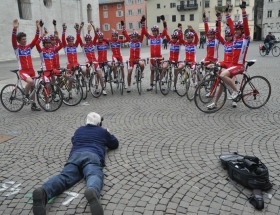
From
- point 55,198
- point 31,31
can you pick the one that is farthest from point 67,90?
point 31,31

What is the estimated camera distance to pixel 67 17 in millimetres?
43562

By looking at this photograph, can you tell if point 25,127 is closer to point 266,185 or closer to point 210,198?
point 210,198

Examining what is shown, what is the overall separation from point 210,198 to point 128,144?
85.8 inches

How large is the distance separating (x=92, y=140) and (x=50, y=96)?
4149 mm

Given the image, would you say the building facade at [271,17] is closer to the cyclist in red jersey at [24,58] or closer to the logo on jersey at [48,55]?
the logo on jersey at [48,55]

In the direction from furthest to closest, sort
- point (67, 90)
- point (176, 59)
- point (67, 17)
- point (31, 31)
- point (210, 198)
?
point (67, 17) → point (31, 31) → point (176, 59) → point (67, 90) → point (210, 198)

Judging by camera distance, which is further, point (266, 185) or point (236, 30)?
point (236, 30)

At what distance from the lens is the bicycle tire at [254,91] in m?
7.08

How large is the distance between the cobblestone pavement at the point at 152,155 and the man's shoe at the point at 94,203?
0.26 meters

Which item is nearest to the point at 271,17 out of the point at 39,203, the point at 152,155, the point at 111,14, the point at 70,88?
the point at 111,14

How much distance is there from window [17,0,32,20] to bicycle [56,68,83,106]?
32.3m

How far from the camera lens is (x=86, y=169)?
370 centimetres

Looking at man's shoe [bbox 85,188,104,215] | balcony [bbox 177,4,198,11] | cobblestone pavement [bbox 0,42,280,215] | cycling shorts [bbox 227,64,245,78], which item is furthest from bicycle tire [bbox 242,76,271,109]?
balcony [bbox 177,4,198,11]

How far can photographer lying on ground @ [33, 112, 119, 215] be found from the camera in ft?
9.93
